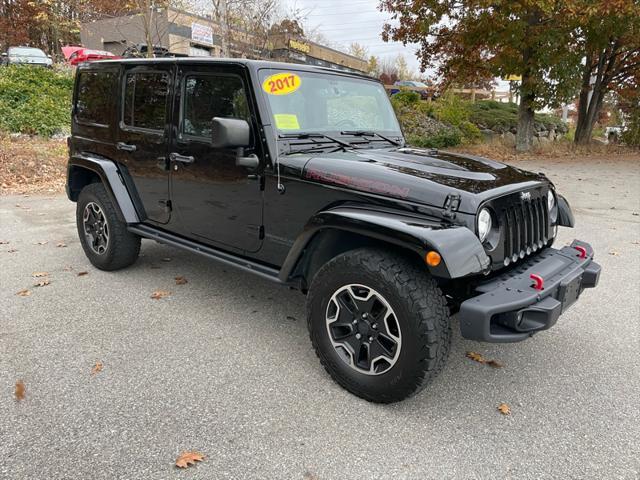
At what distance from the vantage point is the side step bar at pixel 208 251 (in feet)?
10.6

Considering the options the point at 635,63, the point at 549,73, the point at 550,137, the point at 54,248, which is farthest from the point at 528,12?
the point at 54,248

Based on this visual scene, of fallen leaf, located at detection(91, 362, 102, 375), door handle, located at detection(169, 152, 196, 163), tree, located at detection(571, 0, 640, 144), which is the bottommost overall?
fallen leaf, located at detection(91, 362, 102, 375)

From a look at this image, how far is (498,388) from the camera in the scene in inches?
113

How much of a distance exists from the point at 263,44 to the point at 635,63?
39.4 feet

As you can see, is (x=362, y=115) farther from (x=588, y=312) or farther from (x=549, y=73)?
(x=549, y=73)

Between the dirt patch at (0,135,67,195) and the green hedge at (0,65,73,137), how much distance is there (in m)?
0.79

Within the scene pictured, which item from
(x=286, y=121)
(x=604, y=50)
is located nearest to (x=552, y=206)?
(x=286, y=121)

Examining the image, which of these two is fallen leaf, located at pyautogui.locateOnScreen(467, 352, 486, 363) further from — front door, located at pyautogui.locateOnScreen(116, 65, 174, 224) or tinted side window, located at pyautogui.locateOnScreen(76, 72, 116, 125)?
tinted side window, located at pyautogui.locateOnScreen(76, 72, 116, 125)

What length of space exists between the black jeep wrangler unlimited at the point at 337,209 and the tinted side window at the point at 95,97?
0.03 meters

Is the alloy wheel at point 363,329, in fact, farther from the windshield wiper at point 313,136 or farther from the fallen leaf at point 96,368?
the fallen leaf at point 96,368

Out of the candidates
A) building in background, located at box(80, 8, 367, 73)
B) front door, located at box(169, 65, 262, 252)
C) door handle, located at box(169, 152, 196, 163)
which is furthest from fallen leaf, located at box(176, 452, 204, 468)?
building in background, located at box(80, 8, 367, 73)

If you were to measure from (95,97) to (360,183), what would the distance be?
3062 millimetres

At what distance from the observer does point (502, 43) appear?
1272 cm

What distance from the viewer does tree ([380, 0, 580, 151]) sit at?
12180 millimetres
